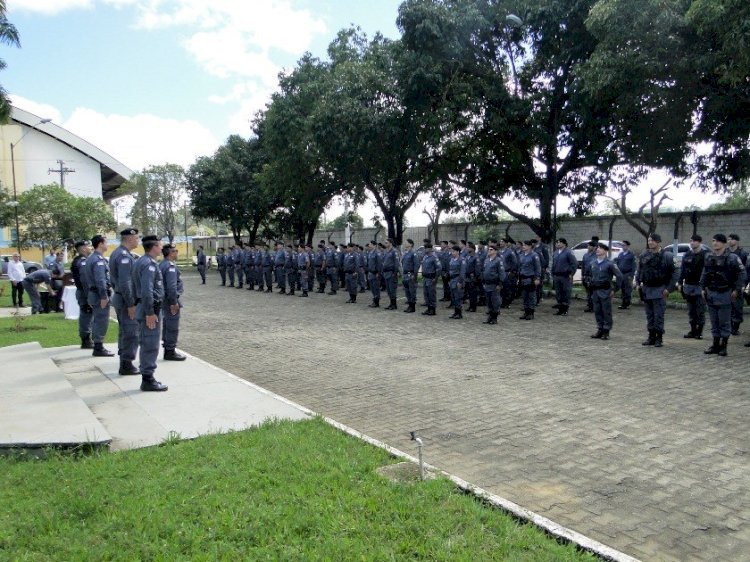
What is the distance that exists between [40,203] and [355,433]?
41015 millimetres

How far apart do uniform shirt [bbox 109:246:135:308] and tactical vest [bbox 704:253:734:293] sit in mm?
8202

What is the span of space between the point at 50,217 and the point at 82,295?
3527 centimetres

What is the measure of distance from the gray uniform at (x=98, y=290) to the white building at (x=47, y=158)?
1992 inches

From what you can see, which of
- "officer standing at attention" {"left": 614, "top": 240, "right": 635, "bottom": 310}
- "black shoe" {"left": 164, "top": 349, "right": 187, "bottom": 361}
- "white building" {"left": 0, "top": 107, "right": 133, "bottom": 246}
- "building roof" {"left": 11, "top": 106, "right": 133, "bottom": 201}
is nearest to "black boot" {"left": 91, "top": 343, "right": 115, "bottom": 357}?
"black shoe" {"left": 164, "top": 349, "right": 187, "bottom": 361}

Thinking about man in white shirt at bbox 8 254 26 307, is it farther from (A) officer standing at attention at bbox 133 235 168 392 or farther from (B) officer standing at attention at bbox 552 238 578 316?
(B) officer standing at attention at bbox 552 238 578 316

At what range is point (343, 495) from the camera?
397 cm

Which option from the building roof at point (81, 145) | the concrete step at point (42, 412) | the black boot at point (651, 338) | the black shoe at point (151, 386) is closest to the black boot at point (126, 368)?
the concrete step at point (42, 412)

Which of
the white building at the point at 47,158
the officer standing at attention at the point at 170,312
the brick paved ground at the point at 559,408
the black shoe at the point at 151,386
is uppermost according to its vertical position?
the white building at the point at 47,158

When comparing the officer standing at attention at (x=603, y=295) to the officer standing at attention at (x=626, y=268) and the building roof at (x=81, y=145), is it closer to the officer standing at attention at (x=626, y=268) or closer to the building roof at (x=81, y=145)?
the officer standing at attention at (x=626, y=268)

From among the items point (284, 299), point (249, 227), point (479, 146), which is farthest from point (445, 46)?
point (249, 227)

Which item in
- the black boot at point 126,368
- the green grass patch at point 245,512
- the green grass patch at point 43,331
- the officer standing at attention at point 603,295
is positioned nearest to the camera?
the green grass patch at point 245,512

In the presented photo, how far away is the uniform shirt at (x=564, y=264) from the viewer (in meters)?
14.3

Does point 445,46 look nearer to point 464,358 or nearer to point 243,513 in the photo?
point 464,358

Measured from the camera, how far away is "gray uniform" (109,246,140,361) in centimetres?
762
